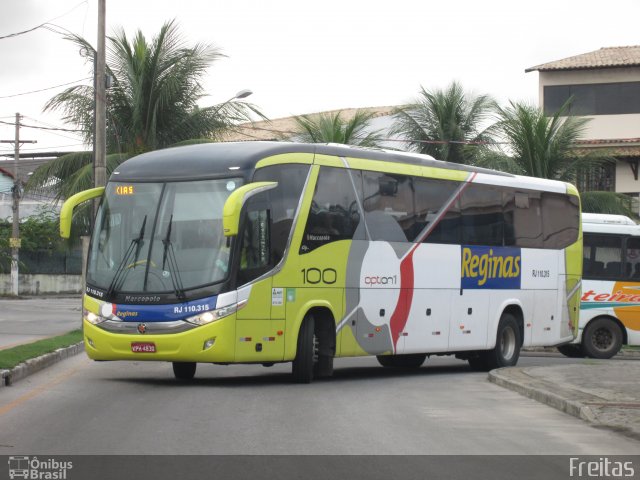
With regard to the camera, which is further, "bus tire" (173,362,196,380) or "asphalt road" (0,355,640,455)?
"bus tire" (173,362,196,380)

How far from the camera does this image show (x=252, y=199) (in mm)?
15570

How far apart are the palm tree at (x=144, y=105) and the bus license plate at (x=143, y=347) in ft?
64.7

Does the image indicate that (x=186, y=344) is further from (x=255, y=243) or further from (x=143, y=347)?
(x=255, y=243)

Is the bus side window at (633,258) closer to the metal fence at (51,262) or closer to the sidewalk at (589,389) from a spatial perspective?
the sidewalk at (589,389)

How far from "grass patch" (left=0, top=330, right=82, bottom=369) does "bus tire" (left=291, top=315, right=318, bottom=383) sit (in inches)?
162

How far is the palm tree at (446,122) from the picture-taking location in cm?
4062

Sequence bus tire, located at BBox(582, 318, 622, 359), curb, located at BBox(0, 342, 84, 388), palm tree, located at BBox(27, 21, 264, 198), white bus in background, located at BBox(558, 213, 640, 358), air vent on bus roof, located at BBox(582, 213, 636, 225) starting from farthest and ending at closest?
palm tree, located at BBox(27, 21, 264, 198) → air vent on bus roof, located at BBox(582, 213, 636, 225) → white bus in background, located at BBox(558, 213, 640, 358) → bus tire, located at BBox(582, 318, 622, 359) → curb, located at BBox(0, 342, 84, 388)

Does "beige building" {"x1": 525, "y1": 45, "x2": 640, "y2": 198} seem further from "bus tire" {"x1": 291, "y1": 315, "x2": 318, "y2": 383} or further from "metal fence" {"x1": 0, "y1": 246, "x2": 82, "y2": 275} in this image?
"bus tire" {"x1": 291, "y1": 315, "x2": 318, "y2": 383}

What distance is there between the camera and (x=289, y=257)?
1611 cm

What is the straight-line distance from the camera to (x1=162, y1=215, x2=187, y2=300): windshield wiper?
1527 centimetres

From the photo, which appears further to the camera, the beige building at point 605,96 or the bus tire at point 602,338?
the beige building at point 605,96

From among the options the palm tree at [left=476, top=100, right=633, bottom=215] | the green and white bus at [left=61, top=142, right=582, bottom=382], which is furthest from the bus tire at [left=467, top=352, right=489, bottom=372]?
the palm tree at [left=476, top=100, right=633, bottom=215]

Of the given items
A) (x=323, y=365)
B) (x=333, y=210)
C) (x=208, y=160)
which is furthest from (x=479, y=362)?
(x=208, y=160)

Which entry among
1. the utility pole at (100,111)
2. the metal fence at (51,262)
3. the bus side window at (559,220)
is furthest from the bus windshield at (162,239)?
the metal fence at (51,262)
